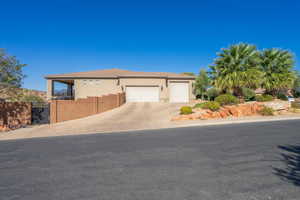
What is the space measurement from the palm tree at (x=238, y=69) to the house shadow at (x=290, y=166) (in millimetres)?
12864

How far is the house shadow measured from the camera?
3.47 m

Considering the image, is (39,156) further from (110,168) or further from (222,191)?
(222,191)

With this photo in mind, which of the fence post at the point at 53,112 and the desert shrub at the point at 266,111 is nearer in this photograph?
the fence post at the point at 53,112

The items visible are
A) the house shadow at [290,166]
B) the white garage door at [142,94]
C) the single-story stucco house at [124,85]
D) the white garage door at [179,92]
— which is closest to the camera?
the house shadow at [290,166]

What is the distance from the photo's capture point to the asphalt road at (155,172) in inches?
118

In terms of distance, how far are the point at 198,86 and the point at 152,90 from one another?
31.0 feet

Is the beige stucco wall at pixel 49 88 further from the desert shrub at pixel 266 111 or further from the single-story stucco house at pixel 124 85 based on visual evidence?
the desert shrub at pixel 266 111

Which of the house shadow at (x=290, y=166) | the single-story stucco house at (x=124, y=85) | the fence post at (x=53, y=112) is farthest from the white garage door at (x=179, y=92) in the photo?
the house shadow at (x=290, y=166)

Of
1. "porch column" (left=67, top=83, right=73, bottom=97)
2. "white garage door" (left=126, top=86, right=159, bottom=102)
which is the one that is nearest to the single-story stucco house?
"white garage door" (left=126, top=86, right=159, bottom=102)

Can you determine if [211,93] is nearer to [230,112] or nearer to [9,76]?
[230,112]

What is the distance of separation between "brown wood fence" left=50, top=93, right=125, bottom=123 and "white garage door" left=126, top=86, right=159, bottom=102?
5.77 meters

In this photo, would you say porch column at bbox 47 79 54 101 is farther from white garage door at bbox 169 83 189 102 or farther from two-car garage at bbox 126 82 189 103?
white garage door at bbox 169 83 189 102

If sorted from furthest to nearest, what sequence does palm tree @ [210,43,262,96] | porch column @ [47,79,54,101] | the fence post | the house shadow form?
porch column @ [47,79,54,101], palm tree @ [210,43,262,96], the fence post, the house shadow

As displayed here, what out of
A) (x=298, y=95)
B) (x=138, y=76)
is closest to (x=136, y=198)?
(x=138, y=76)
